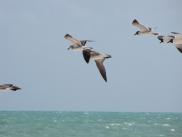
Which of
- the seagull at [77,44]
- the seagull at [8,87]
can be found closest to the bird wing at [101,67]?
the seagull at [77,44]

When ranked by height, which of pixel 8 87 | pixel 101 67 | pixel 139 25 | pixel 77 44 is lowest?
pixel 8 87

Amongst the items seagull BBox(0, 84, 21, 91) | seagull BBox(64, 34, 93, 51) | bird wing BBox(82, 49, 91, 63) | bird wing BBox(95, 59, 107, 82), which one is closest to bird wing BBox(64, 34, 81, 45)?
seagull BBox(64, 34, 93, 51)

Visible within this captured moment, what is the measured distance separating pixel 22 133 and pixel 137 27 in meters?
27.9

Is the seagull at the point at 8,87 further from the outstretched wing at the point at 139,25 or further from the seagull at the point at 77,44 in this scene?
the outstretched wing at the point at 139,25

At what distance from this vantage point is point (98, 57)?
361 inches

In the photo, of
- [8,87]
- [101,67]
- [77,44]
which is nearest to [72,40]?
[77,44]

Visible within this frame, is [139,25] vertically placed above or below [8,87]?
above

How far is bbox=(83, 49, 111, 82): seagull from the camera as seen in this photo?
29.5 feet

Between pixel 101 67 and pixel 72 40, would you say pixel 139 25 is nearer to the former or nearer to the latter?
pixel 101 67

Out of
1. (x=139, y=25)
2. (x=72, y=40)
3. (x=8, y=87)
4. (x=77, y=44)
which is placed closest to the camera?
(x=8, y=87)

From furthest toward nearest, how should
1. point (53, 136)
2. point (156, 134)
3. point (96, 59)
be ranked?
point (156, 134), point (53, 136), point (96, 59)

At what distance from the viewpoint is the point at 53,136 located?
118 feet

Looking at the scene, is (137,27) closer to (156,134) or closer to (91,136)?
Answer: (91,136)

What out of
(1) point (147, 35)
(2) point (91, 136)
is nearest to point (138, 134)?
(2) point (91, 136)
